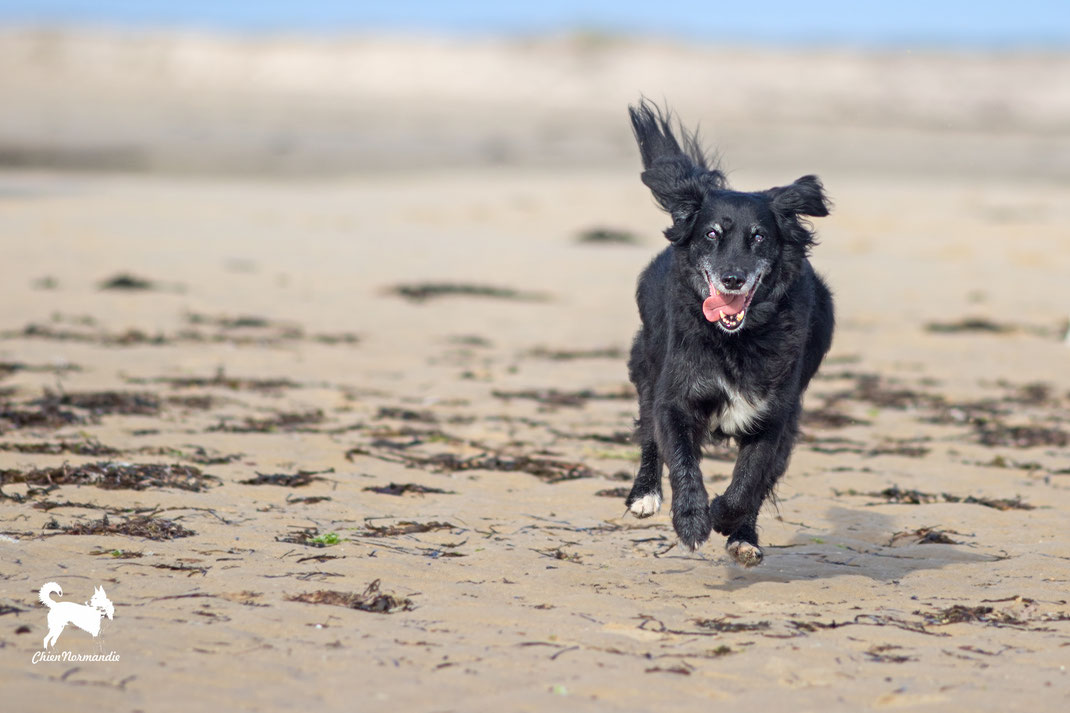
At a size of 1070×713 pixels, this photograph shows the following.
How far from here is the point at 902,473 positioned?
285 inches

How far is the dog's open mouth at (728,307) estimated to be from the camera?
17.1 ft

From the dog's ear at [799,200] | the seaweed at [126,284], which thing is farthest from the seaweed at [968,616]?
the seaweed at [126,284]

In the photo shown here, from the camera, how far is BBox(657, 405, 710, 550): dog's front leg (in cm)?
505

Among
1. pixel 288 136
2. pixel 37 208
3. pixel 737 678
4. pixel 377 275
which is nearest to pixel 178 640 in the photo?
pixel 737 678

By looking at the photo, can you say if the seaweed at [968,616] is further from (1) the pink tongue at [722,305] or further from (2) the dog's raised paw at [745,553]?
(1) the pink tongue at [722,305]

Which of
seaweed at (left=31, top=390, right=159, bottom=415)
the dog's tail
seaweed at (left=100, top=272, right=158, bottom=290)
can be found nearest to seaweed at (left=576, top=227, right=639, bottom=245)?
seaweed at (left=100, top=272, right=158, bottom=290)

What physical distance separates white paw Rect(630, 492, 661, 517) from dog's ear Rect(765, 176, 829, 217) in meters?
1.40

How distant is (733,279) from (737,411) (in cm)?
57

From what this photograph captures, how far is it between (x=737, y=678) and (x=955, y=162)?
113 feet

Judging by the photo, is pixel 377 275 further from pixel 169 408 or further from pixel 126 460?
pixel 126 460

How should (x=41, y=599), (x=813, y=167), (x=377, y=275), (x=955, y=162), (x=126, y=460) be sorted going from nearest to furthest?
(x=41, y=599)
(x=126, y=460)
(x=377, y=275)
(x=813, y=167)
(x=955, y=162)

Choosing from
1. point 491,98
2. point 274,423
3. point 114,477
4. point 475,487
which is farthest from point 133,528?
point 491,98

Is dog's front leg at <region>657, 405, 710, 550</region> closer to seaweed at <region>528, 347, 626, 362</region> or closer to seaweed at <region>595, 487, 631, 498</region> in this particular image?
seaweed at <region>595, 487, 631, 498</region>

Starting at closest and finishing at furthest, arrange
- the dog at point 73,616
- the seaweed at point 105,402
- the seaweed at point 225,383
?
the dog at point 73,616 → the seaweed at point 105,402 → the seaweed at point 225,383
